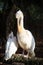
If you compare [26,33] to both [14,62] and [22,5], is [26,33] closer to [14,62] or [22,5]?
[14,62]

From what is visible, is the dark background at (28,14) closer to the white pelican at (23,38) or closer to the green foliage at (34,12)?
the green foliage at (34,12)

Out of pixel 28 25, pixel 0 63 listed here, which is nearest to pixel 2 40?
pixel 28 25

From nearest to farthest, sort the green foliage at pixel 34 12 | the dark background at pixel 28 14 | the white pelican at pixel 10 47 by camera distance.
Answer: the white pelican at pixel 10 47 < the dark background at pixel 28 14 < the green foliage at pixel 34 12

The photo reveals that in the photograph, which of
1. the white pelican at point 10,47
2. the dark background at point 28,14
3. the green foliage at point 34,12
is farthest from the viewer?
the green foliage at point 34,12

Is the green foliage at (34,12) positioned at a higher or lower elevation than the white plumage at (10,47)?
higher

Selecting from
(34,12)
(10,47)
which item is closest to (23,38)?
(10,47)

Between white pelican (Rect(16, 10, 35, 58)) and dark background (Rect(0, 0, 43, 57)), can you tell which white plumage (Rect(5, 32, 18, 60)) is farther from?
dark background (Rect(0, 0, 43, 57))

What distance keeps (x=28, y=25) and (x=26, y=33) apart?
2083 mm

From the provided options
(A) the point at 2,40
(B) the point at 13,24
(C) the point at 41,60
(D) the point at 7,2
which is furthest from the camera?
Answer: (D) the point at 7,2

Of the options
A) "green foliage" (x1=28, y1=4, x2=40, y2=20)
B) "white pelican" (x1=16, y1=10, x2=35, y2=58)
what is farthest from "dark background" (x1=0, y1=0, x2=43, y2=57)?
"white pelican" (x1=16, y1=10, x2=35, y2=58)

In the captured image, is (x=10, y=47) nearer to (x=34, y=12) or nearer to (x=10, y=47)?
Answer: (x=10, y=47)

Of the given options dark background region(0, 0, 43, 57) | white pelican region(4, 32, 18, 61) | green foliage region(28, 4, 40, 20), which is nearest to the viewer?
white pelican region(4, 32, 18, 61)

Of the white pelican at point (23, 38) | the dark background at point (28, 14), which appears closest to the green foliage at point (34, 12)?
the dark background at point (28, 14)

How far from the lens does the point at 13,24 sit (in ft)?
14.4
